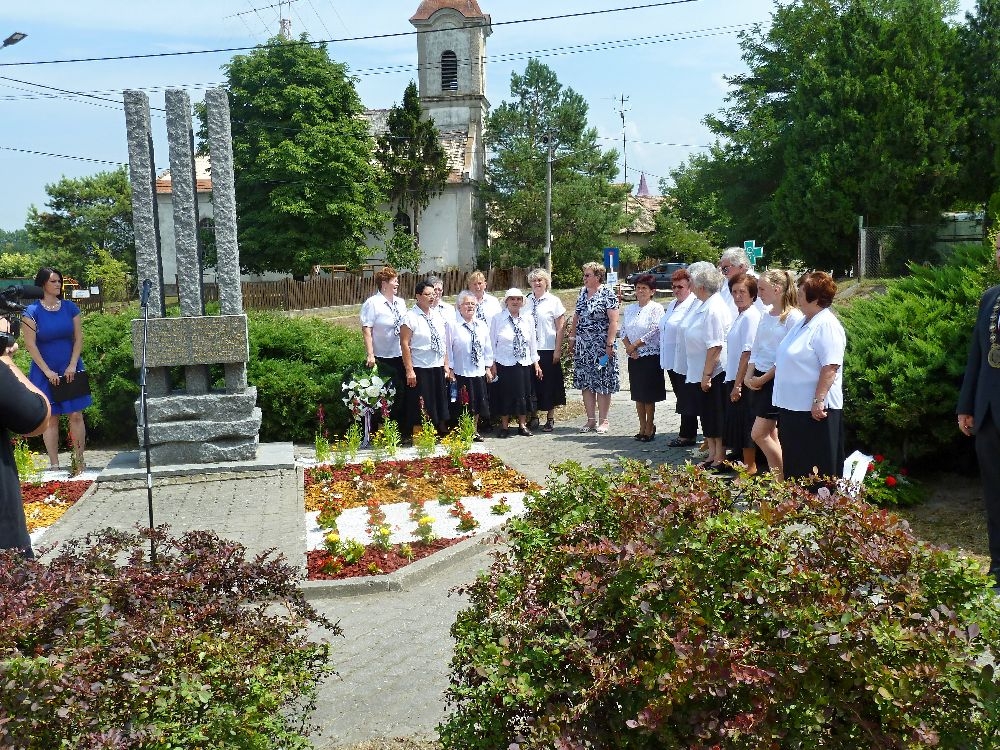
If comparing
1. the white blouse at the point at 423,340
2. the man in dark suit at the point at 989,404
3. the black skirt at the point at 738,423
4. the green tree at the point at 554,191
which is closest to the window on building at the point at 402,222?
the green tree at the point at 554,191

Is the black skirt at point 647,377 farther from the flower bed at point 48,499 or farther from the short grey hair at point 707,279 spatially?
the flower bed at point 48,499

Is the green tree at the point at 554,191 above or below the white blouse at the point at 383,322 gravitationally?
above

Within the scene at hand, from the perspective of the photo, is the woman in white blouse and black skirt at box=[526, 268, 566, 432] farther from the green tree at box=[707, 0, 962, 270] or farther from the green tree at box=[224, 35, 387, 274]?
the green tree at box=[224, 35, 387, 274]

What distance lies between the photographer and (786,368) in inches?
250

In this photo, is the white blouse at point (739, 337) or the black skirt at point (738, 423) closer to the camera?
the white blouse at point (739, 337)

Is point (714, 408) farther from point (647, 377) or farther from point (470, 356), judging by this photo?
point (470, 356)

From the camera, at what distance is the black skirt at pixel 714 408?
855cm

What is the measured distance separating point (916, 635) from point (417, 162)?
49.0 metres

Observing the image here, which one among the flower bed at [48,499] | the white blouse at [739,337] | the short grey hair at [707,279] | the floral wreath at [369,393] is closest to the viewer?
the flower bed at [48,499]

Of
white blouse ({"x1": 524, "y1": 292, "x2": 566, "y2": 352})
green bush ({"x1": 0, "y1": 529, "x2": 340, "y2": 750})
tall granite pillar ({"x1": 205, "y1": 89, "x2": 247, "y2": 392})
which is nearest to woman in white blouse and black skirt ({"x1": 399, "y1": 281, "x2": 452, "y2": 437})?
white blouse ({"x1": 524, "y1": 292, "x2": 566, "y2": 352})

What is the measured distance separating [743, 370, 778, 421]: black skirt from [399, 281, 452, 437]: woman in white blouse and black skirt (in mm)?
3741

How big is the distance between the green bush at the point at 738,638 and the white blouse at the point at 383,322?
7.08 metres

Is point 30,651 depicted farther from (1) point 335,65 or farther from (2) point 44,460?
(1) point 335,65

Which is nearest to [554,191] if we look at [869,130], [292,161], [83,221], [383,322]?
[292,161]
